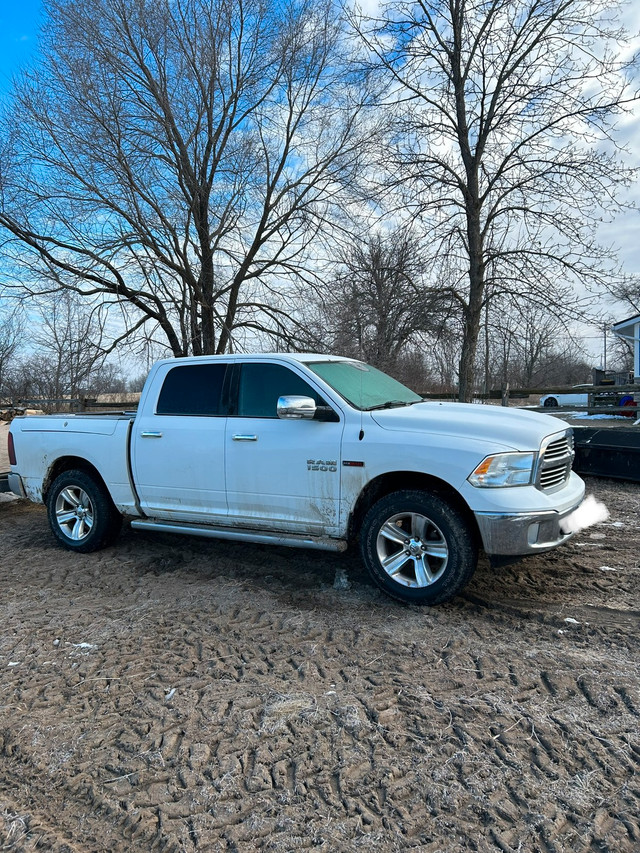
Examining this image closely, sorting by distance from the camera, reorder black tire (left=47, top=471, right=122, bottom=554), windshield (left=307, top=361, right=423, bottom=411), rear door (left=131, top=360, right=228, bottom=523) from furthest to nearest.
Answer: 1. black tire (left=47, top=471, right=122, bottom=554)
2. rear door (left=131, top=360, right=228, bottom=523)
3. windshield (left=307, top=361, right=423, bottom=411)

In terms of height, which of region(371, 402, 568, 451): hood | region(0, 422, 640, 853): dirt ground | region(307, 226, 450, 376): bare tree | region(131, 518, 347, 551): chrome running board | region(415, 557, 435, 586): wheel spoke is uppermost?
region(307, 226, 450, 376): bare tree

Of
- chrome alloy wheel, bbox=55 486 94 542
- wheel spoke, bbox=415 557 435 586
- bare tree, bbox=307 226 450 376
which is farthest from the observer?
bare tree, bbox=307 226 450 376

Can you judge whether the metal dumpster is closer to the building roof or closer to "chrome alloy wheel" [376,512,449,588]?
"chrome alloy wheel" [376,512,449,588]

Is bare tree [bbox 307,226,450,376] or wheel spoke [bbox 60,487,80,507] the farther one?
bare tree [bbox 307,226,450,376]

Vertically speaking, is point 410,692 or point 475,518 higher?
point 475,518

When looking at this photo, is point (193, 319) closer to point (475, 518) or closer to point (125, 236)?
point (125, 236)

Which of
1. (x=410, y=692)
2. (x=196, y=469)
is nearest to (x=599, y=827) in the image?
(x=410, y=692)

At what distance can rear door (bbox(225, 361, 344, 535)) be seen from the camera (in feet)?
14.3

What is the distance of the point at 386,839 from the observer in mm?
2018

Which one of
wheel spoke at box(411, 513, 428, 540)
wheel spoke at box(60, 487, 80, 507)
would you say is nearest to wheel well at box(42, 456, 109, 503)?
wheel spoke at box(60, 487, 80, 507)

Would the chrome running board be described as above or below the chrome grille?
below

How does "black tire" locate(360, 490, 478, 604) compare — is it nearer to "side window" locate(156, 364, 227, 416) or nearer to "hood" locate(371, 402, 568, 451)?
"hood" locate(371, 402, 568, 451)

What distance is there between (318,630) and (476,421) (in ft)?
6.02

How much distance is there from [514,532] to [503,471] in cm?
41
